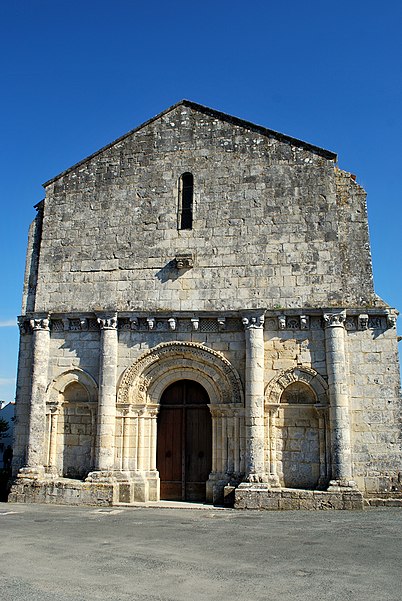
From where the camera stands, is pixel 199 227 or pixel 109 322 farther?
pixel 199 227

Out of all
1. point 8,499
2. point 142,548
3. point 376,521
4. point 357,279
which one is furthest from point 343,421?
point 8,499

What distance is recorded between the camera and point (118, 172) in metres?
15.6

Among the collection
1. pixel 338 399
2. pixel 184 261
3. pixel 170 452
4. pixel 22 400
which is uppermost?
pixel 184 261

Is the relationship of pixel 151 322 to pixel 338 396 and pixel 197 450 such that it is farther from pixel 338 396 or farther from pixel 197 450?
pixel 338 396

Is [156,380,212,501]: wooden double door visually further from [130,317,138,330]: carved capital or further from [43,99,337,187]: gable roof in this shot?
[43,99,337,187]: gable roof

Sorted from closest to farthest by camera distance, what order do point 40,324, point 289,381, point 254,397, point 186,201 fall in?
point 254,397, point 289,381, point 40,324, point 186,201

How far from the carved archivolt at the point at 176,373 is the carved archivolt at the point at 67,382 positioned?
0.87 m

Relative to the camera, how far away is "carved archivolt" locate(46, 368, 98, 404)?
14.3 m

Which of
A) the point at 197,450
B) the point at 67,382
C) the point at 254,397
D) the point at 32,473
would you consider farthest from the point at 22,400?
the point at 254,397

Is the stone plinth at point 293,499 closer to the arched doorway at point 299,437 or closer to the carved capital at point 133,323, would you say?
the arched doorway at point 299,437

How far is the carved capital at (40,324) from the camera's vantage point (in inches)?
578

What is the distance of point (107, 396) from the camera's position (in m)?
13.9

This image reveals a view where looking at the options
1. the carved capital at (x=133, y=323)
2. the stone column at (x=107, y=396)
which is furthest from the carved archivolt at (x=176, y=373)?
the carved capital at (x=133, y=323)

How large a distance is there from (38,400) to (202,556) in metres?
7.71
